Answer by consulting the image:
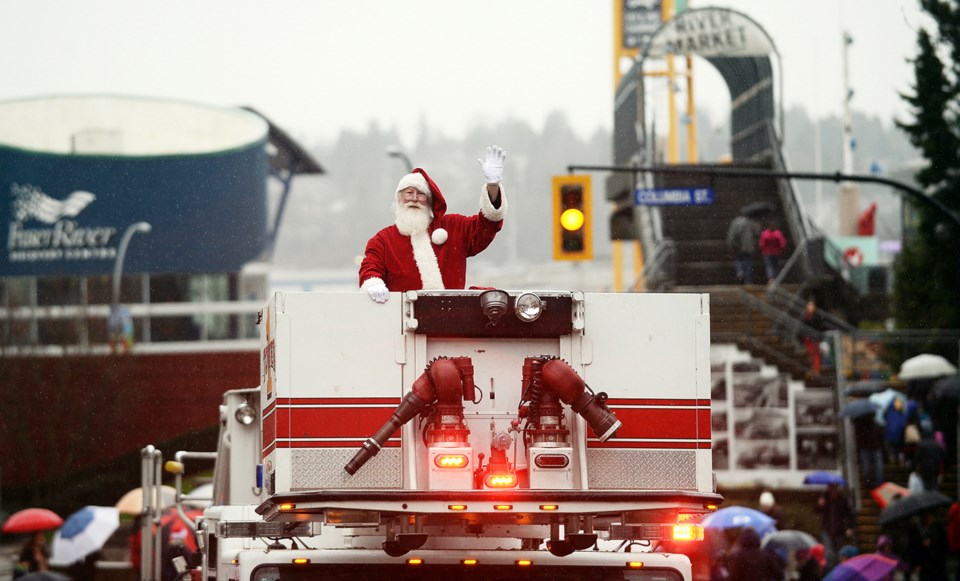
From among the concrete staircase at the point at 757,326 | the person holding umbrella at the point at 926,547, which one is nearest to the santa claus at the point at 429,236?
the person holding umbrella at the point at 926,547

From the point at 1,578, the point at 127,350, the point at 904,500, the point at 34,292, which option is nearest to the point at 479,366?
the point at 904,500

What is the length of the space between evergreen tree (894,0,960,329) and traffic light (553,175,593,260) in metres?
16.9

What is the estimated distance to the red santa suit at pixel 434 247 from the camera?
376 inches

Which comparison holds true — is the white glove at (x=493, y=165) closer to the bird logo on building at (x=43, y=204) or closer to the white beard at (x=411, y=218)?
the white beard at (x=411, y=218)

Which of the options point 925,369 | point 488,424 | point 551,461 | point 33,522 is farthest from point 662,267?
point 551,461

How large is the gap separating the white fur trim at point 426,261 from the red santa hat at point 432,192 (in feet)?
0.22

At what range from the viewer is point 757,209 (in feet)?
120

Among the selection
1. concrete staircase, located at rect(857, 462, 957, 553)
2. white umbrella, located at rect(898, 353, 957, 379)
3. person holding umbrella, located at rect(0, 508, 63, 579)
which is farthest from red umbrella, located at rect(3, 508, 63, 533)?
white umbrella, located at rect(898, 353, 957, 379)

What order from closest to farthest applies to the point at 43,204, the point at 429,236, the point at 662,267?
the point at 429,236
the point at 662,267
the point at 43,204

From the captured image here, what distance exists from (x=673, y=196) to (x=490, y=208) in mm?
18654

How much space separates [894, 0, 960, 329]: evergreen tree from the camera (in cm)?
3919

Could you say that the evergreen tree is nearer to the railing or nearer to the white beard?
the railing

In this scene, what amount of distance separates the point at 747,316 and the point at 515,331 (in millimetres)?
26580

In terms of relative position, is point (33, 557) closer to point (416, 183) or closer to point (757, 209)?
point (416, 183)
